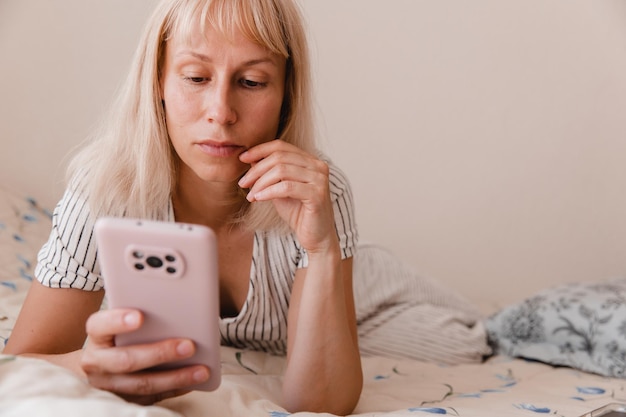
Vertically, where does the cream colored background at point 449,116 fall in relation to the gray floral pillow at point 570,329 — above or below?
above

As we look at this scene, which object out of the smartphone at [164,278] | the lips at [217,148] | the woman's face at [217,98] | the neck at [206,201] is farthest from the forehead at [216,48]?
the smartphone at [164,278]

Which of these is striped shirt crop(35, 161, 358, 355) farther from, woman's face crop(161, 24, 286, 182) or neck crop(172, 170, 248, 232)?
woman's face crop(161, 24, 286, 182)

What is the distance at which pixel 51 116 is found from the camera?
231 centimetres

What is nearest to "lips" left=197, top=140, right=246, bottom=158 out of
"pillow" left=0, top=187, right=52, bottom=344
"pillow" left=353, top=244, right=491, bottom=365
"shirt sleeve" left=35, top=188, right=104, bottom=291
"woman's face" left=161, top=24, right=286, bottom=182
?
"woman's face" left=161, top=24, right=286, bottom=182

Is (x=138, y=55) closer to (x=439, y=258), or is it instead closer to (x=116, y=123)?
(x=116, y=123)

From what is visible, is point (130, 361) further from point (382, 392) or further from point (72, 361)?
point (382, 392)

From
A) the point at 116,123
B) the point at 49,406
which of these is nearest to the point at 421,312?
the point at 116,123

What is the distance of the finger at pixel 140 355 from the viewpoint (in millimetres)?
898

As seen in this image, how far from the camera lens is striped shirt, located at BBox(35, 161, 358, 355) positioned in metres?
1.23

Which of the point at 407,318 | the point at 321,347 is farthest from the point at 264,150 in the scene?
the point at 407,318

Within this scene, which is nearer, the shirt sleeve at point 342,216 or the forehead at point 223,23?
the forehead at point 223,23

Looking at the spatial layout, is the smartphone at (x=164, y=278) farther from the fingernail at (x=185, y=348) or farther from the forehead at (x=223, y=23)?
the forehead at (x=223, y=23)

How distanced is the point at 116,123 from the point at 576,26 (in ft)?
5.39

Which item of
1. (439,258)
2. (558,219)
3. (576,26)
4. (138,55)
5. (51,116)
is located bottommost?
(439,258)
